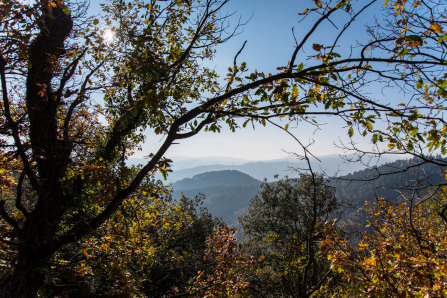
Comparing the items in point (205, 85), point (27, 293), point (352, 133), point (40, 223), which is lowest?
point (27, 293)

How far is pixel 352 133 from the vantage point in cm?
312

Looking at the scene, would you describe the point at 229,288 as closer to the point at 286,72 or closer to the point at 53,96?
the point at 286,72

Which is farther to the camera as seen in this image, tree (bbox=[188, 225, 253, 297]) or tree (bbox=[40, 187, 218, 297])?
tree (bbox=[188, 225, 253, 297])

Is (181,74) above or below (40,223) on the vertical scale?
above

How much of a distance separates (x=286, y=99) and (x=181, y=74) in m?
6.02

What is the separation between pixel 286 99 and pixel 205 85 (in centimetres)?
583

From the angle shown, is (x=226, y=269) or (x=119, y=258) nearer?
(x=119, y=258)

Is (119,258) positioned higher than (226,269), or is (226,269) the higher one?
(119,258)

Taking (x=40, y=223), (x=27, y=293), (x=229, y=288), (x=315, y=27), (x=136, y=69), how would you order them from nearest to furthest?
1. (x=315, y=27)
2. (x=136, y=69)
3. (x=27, y=293)
4. (x=40, y=223)
5. (x=229, y=288)

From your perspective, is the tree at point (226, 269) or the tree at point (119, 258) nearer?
the tree at point (119, 258)

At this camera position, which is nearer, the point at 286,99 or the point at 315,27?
the point at 315,27

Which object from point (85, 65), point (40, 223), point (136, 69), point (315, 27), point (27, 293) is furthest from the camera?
point (85, 65)

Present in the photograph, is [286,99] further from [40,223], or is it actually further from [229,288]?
[40,223]

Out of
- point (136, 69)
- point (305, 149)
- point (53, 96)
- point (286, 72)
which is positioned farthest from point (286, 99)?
point (53, 96)
